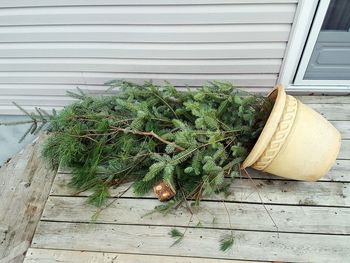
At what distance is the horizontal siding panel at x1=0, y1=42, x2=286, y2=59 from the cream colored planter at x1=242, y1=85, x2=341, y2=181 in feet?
1.38

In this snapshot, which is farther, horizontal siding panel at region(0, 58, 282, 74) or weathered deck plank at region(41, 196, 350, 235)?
horizontal siding panel at region(0, 58, 282, 74)

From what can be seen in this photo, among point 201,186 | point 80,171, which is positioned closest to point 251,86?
point 201,186

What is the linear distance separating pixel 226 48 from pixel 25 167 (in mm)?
1470

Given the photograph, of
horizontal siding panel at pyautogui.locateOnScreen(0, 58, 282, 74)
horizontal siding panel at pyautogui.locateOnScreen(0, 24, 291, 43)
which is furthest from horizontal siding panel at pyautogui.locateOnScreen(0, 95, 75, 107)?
horizontal siding panel at pyautogui.locateOnScreen(0, 24, 291, 43)

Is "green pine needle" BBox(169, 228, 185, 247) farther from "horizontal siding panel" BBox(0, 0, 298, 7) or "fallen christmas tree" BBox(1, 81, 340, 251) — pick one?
"horizontal siding panel" BBox(0, 0, 298, 7)

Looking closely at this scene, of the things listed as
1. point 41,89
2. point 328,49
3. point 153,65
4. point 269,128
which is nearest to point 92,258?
point 269,128

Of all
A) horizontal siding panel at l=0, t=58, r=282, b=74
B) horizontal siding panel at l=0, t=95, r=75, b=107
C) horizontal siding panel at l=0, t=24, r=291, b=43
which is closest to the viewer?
horizontal siding panel at l=0, t=24, r=291, b=43

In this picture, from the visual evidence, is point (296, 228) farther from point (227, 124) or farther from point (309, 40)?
point (309, 40)

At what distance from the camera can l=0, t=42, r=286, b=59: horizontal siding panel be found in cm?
193

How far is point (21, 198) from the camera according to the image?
192cm

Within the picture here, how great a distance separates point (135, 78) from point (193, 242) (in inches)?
43.5

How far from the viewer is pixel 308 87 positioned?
7.01 feet

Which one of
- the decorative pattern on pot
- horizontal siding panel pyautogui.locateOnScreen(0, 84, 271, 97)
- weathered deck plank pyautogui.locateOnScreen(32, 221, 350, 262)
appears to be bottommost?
weathered deck plank pyautogui.locateOnScreen(32, 221, 350, 262)

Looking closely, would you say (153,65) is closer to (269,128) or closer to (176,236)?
(269,128)
